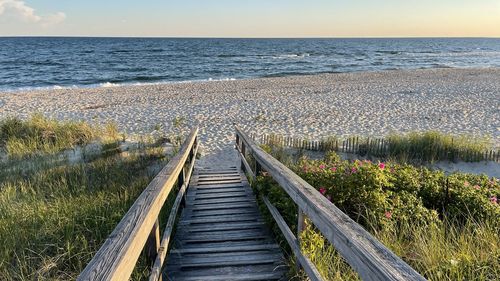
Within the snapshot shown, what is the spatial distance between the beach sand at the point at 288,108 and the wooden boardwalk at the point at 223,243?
5.18m

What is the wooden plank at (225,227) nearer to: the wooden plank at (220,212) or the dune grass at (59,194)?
the wooden plank at (220,212)

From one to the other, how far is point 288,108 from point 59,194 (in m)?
12.1

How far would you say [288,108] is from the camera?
56.8ft

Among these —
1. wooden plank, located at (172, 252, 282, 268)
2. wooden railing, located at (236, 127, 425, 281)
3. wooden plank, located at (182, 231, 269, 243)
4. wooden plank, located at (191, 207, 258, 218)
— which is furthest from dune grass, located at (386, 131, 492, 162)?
wooden railing, located at (236, 127, 425, 281)

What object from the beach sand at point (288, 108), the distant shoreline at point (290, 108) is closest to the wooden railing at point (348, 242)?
the beach sand at point (288, 108)

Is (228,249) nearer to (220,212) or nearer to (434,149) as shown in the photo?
(220,212)

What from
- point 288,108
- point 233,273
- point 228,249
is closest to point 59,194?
point 228,249

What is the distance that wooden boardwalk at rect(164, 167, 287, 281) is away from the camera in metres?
3.31

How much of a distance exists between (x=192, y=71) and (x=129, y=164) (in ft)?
103

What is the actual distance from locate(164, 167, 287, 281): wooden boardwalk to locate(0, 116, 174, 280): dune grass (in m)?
0.44

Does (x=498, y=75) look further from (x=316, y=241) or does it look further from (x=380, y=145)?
(x=316, y=241)

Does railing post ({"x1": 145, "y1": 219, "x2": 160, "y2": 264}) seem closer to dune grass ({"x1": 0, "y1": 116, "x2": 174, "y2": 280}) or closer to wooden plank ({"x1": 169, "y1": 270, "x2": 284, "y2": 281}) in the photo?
dune grass ({"x1": 0, "y1": 116, "x2": 174, "y2": 280})

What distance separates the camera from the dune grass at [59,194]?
386 cm

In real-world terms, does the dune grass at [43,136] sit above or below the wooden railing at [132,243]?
below
